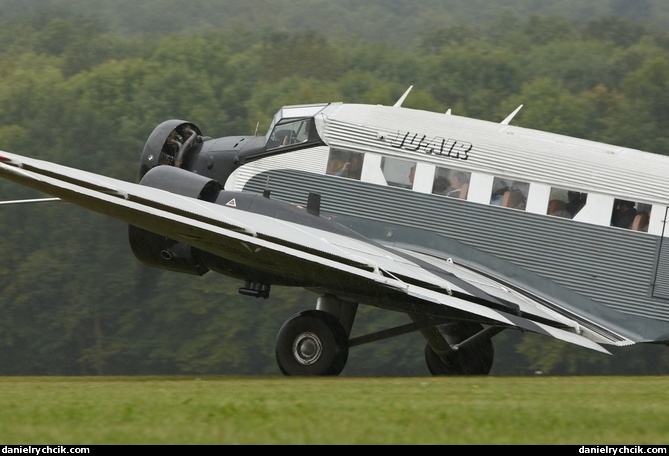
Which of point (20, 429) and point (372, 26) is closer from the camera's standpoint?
point (20, 429)

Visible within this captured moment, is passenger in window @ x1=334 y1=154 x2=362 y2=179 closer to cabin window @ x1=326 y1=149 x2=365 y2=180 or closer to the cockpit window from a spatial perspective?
cabin window @ x1=326 y1=149 x2=365 y2=180

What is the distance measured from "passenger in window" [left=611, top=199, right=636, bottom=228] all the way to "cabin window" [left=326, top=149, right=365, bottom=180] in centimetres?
376

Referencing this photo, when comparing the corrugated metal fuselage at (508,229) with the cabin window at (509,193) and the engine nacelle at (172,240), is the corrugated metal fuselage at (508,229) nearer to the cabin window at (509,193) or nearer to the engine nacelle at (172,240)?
the cabin window at (509,193)

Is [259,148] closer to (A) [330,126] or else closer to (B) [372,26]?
(A) [330,126]

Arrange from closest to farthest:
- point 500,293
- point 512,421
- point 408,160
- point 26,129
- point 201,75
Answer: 1. point 512,421
2. point 500,293
3. point 408,160
4. point 26,129
5. point 201,75

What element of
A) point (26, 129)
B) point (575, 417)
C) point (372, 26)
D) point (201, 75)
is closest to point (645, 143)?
point (201, 75)

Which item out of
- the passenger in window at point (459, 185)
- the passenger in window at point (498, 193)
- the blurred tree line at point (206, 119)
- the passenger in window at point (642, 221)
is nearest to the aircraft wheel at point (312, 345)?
the passenger in window at point (459, 185)

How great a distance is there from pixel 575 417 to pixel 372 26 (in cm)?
12521

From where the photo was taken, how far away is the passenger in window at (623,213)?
54.0 feet

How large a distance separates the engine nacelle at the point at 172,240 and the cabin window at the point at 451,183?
3.19 m

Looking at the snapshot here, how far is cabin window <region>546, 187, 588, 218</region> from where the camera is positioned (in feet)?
54.7

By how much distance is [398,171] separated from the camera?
17.3 metres

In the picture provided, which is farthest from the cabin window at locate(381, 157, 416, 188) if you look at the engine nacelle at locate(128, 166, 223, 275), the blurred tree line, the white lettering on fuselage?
the blurred tree line

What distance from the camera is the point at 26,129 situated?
70.2 metres
